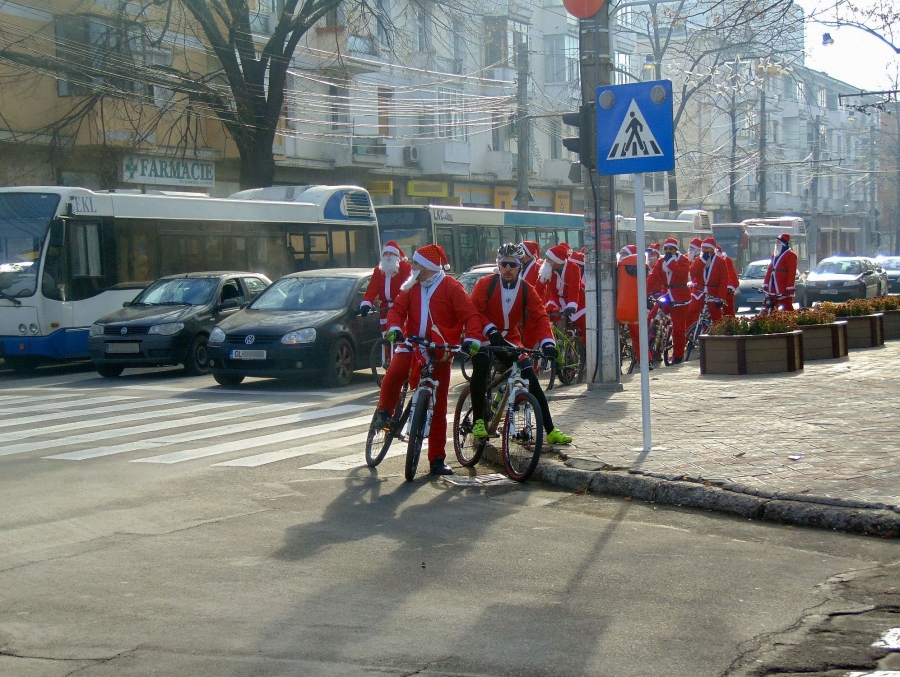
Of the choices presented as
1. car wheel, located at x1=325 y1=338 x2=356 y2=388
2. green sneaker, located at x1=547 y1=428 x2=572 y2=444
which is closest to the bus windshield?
car wheel, located at x1=325 y1=338 x2=356 y2=388

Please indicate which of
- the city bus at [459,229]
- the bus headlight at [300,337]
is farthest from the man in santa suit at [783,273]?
the city bus at [459,229]

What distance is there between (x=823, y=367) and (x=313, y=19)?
1796 centimetres

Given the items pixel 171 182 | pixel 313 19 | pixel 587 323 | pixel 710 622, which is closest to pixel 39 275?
pixel 587 323

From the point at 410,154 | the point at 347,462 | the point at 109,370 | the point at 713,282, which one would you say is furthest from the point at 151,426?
the point at 410,154

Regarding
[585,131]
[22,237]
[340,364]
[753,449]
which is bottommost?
[753,449]

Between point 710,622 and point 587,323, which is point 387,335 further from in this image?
point 587,323

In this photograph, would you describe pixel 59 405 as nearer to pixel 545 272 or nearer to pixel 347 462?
pixel 347 462

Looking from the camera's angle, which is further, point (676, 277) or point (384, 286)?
point (676, 277)

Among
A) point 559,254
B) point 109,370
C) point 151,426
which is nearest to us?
point 151,426

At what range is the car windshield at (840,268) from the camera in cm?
3703

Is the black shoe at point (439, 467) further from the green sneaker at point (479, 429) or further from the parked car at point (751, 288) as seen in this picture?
the parked car at point (751, 288)

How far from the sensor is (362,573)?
Result: 5.89 meters

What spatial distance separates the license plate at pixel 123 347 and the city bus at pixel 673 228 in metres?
21.2

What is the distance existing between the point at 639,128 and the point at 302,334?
7446 millimetres
